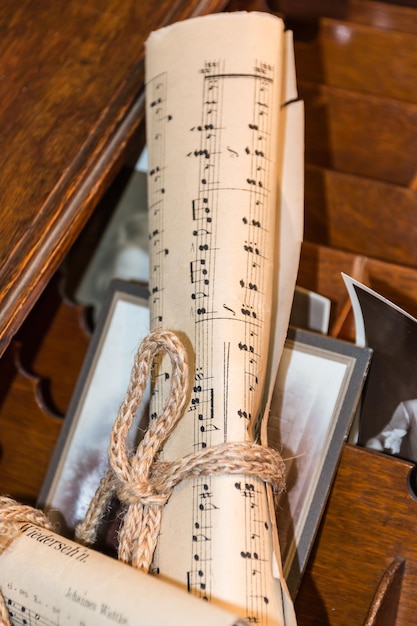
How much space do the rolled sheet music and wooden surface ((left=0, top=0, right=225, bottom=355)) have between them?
5 cm

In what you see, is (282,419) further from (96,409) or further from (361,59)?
(361,59)

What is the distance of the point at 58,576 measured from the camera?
43 centimetres

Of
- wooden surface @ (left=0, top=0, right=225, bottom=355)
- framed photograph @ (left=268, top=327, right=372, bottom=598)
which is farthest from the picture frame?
wooden surface @ (left=0, top=0, right=225, bottom=355)

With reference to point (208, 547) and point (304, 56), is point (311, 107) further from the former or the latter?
point (208, 547)

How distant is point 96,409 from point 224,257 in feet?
0.69

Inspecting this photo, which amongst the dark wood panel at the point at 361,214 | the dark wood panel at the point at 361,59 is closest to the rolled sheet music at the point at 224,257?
the dark wood panel at the point at 361,214

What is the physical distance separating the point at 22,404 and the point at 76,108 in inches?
11.6

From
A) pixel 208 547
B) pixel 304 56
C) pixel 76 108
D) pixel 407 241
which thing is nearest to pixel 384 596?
pixel 208 547

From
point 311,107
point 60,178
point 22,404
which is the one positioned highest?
point 311,107

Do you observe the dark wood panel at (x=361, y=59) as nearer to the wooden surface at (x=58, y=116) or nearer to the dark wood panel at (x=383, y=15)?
the dark wood panel at (x=383, y=15)

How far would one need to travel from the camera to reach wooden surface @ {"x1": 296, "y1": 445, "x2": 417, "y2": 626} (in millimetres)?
551

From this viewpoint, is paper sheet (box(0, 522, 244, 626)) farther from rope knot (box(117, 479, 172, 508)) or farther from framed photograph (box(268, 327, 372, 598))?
framed photograph (box(268, 327, 372, 598))

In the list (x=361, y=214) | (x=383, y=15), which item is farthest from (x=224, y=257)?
(x=383, y=15)

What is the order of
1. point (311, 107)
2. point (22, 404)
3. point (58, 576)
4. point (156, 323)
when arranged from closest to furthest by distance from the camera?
point (58, 576) < point (156, 323) < point (22, 404) < point (311, 107)
